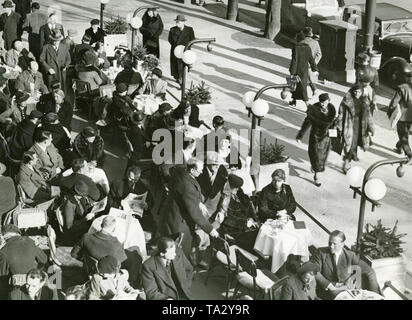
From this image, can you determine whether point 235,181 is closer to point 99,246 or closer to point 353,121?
point 99,246

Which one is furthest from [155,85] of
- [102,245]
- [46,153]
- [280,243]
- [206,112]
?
[102,245]

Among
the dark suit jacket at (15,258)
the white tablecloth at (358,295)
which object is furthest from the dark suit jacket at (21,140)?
the white tablecloth at (358,295)

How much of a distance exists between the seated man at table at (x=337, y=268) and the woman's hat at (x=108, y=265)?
257cm

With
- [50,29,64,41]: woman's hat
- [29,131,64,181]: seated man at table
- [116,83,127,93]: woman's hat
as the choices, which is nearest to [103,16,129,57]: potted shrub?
[50,29,64,41]: woman's hat

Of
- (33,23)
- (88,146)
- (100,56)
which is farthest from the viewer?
(33,23)

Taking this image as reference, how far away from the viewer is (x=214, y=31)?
25016 millimetres

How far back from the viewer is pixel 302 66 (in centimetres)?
1775

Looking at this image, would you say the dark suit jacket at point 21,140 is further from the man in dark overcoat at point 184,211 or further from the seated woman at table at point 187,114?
the man in dark overcoat at point 184,211

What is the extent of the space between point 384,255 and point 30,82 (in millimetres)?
7751

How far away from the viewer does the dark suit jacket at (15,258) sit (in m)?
9.04

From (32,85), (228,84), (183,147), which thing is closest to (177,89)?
(228,84)

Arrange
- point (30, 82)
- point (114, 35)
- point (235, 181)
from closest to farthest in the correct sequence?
1. point (235, 181)
2. point (30, 82)
3. point (114, 35)
